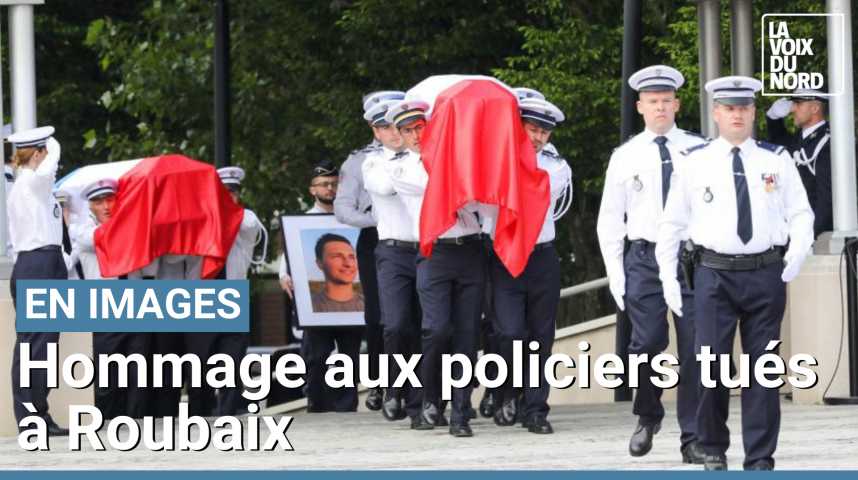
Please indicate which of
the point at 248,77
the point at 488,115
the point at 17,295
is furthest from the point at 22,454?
the point at 248,77

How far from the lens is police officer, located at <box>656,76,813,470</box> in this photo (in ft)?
39.0

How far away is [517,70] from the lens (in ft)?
83.4

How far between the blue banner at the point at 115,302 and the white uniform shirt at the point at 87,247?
164 cm

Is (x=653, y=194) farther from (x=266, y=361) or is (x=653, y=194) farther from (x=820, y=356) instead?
(x=820, y=356)

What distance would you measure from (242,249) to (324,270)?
0.95 metres

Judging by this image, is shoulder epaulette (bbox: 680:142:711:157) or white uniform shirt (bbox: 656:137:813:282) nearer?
white uniform shirt (bbox: 656:137:813:282)

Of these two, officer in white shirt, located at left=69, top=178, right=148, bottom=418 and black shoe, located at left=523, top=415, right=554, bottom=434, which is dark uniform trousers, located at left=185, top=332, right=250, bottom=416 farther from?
black shoe, located at left=523, top=415, right=554, bottom=434

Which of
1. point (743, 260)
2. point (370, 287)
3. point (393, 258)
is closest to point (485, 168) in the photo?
point (393, 258)

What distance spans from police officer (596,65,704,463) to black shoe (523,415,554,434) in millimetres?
1859

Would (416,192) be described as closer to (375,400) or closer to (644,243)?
(644,243)

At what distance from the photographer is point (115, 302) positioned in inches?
642

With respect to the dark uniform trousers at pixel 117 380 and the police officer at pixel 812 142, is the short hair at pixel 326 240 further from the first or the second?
the police officer at pixel 812 142

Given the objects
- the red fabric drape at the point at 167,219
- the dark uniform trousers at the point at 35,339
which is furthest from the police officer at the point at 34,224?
the red fabric drape at the point at 167,219

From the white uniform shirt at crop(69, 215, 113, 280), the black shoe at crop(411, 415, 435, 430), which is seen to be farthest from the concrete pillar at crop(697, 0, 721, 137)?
the white uniform shirt at crop(69, 215, 113, 280)
